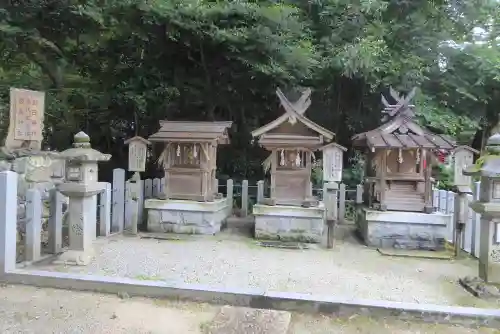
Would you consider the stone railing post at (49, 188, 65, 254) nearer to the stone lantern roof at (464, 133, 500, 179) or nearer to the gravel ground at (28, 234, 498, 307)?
the gravel ground at (28, 234, 498, 307)

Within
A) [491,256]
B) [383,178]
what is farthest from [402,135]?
[491,256]

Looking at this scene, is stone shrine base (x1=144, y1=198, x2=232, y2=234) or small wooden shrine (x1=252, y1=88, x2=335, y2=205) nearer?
small wooden shrine (x1=252, y1=88, x2=335, y2=205)

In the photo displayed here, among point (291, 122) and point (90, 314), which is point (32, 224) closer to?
point (90, 314)

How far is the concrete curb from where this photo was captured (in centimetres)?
429

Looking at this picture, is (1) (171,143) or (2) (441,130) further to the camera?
(2) (441,130)

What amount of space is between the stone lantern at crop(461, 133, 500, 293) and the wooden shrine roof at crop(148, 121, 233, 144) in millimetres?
5252

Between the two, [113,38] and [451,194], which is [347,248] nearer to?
[451,194]

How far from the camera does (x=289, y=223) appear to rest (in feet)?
28.0

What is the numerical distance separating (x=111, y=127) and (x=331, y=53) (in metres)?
7.08

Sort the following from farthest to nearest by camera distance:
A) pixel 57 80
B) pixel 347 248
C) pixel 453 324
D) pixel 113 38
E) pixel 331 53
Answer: pixel 57 80
pixel 113 38
pixel 331 53
pixel 347 248
pixel 453 324

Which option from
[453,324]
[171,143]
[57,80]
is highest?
[57,80]

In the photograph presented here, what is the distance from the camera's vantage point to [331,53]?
35.3 feet

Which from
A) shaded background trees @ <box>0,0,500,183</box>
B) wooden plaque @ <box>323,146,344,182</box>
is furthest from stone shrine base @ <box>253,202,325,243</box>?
shaded background trees @ <box>0,0,500,183</box>

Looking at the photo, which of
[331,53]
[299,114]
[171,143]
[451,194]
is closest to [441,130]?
[451,194]
